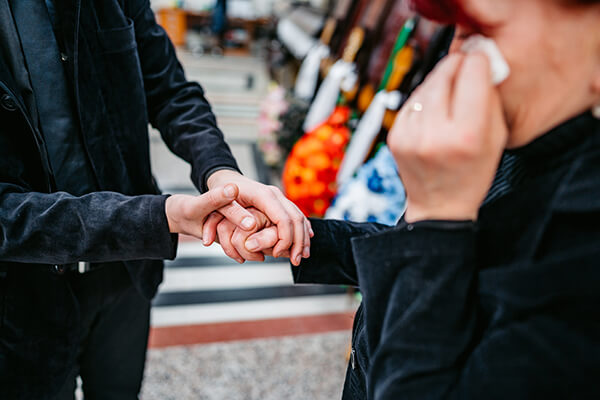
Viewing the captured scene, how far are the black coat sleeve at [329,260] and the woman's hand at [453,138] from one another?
342 mm

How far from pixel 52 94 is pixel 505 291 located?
84cm

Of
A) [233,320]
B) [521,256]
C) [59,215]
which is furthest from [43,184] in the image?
[233,320]

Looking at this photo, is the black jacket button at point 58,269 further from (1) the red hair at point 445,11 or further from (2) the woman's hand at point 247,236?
(1) the red hair at point 445,11

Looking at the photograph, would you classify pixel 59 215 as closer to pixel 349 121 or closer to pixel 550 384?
pixel 550 384

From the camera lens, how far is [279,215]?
831 millimetres

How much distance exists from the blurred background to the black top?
3.92ft

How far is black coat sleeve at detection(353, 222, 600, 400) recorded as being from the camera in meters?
0.43

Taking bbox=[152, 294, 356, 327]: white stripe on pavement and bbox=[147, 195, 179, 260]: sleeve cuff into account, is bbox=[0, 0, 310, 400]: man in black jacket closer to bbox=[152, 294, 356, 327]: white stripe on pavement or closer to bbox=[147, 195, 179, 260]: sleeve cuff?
bbox=[147, 195, 179, 260]: sleeve cuff

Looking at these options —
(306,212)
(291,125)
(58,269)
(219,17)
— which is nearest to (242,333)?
(306,212)

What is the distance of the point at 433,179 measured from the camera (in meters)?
0.50

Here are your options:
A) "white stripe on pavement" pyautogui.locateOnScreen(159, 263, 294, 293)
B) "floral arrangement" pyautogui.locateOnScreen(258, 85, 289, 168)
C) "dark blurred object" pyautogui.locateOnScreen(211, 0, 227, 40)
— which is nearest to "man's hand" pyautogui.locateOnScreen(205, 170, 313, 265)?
"white stripe on pavement" pyautogui.locateOnScreen(159, 263, 294, 293)

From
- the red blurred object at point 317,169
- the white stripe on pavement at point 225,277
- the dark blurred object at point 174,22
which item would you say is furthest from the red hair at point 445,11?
the dark blurred object at point 174,22

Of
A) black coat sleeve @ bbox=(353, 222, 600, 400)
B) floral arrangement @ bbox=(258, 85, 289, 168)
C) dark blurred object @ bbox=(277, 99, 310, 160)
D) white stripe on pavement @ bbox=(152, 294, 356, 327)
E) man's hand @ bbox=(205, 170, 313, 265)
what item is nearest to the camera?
black coat sleeve @ bbox=(353, 222, 600, 400)

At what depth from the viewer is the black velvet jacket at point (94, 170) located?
74cm
